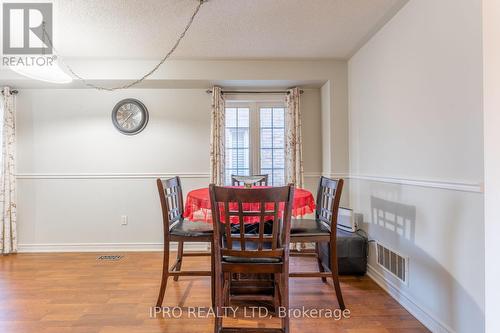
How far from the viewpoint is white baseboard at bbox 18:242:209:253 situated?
3490 mm

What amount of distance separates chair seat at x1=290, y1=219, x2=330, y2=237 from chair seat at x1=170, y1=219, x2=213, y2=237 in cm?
65

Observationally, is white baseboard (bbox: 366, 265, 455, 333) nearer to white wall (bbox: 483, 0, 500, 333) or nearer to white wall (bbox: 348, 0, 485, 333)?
white wall (bbox: 348, 0, 485, 333)

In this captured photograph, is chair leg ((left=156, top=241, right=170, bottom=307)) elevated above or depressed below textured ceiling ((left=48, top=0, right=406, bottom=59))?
below

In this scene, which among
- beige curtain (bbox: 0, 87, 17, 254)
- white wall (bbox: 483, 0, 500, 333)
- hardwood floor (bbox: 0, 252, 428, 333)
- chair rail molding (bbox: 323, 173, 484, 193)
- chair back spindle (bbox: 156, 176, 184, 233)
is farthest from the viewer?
beige curtain (bbox: 0, 87, 17, 254)

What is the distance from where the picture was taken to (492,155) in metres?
1.31

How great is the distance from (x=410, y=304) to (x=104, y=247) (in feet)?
11.1

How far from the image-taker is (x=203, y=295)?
7.52 feet

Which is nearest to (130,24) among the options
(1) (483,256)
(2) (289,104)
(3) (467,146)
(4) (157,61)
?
(4) (157,61)

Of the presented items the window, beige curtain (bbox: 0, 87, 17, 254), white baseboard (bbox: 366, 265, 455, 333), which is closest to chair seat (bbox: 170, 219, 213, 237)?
the window

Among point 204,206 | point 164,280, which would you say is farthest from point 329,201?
point 164,280

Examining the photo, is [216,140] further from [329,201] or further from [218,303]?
[218,303]

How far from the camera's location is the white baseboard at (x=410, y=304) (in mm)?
1728

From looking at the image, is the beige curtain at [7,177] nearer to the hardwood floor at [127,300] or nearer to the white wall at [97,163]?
the white wall at [97,163]

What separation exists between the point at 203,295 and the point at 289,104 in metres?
2.38
